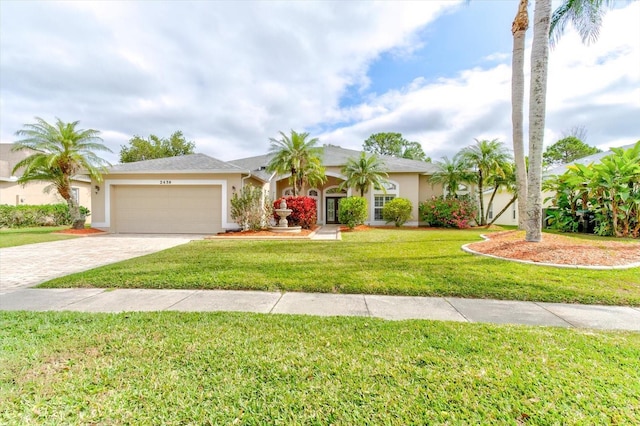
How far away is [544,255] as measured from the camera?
261 inches

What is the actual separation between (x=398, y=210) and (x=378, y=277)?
11630mm

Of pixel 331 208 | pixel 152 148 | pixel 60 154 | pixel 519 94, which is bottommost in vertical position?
pixel 331 208

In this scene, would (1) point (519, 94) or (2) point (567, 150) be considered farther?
(2) point (567, 150)

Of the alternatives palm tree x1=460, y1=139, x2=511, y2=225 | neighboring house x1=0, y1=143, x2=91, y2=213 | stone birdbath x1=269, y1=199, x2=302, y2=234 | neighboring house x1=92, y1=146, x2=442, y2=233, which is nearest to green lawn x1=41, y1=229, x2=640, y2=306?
stone birdbath x1=269, y1=199, x2=302, y2=234

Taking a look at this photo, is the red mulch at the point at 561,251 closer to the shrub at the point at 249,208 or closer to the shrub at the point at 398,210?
the shrub at the point at 398,210

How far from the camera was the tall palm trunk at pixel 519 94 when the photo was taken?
10125mm

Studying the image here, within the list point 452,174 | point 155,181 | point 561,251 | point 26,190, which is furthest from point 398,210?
point 26,190

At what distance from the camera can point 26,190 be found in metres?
18.6

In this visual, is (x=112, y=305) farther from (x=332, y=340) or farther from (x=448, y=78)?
(x=448, y=78)

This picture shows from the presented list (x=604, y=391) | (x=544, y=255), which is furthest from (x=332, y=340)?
(x=544, y=255)

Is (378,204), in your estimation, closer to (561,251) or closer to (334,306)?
(561,251)

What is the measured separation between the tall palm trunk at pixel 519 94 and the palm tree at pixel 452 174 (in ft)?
15.7

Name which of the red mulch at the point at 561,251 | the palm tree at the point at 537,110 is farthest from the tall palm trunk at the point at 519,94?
the red mulch at the point at 561,251

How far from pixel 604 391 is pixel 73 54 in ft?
51.6
